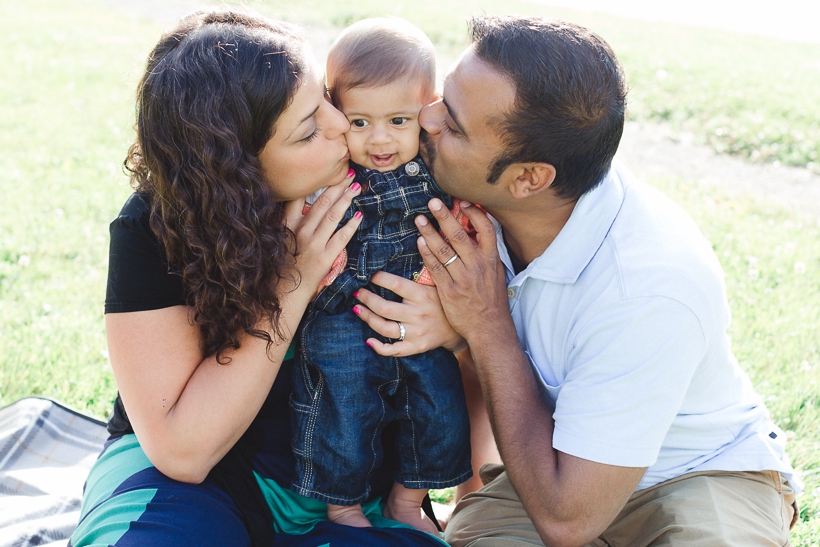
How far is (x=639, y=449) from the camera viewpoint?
6.82 feet

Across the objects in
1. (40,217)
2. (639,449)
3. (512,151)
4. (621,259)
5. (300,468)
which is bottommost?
(40,217)

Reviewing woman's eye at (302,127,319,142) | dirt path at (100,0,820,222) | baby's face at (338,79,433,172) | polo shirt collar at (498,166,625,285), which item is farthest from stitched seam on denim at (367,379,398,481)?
dirt path at (100,0,820,222)

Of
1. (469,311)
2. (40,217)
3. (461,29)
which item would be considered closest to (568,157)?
(469,311)

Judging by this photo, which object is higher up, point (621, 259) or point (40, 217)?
point (621, 259)

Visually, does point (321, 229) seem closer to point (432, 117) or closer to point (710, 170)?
point (432, 117)

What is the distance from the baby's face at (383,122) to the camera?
2377mm

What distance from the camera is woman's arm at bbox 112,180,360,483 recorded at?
→ 7.08 ft

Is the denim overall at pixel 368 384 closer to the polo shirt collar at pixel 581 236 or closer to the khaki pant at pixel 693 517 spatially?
the khaki pant at pixel 693 517

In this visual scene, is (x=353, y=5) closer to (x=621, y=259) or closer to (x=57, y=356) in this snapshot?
(x=57, y=356)

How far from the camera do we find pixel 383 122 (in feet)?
7.88

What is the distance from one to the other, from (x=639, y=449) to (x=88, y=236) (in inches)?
165

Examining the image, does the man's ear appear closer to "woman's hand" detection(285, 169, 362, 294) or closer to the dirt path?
"woman's hand" detection(285, 169, 362, 294)

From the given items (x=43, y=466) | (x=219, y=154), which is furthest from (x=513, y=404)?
(x=43, y=466)

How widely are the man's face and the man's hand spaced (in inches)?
4.6
